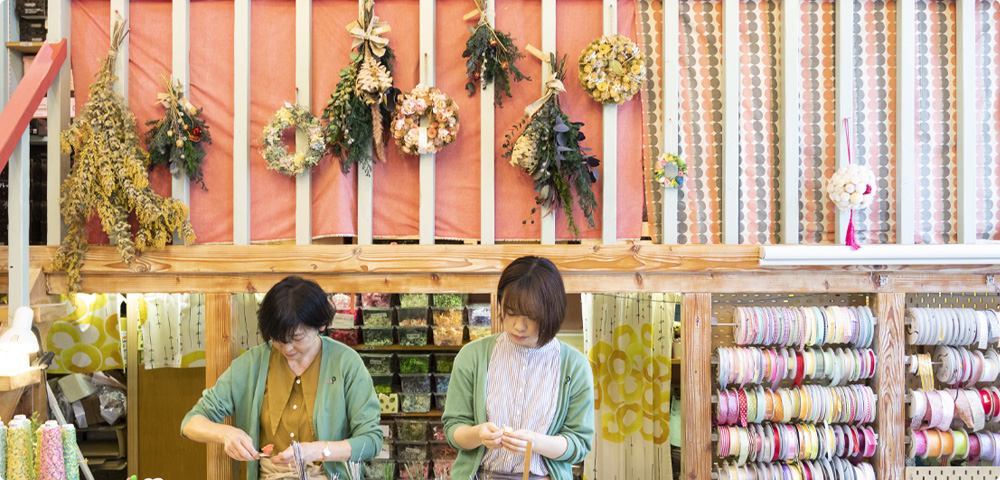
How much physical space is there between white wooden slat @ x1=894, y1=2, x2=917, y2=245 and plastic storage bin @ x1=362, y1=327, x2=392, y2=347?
2.79 meters

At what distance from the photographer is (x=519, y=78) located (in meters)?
3.30

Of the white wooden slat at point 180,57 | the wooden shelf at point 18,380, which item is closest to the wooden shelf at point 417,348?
the white wooden slat at point 180,57

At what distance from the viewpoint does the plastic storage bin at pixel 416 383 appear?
4266 mm

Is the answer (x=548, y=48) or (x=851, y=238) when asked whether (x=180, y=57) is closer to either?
(x=548, y=48)

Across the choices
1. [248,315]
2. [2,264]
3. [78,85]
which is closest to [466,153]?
[248,315]

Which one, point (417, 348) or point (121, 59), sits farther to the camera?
point (417, 348)

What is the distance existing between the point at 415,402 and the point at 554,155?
6.20 feet

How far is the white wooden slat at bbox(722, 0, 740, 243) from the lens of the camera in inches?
131

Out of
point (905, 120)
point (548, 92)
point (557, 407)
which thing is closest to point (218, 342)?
point (557, 407)

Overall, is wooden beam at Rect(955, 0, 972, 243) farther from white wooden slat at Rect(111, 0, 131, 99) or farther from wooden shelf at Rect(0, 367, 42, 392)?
wooden shelf at Rect(0, 367, 42, 392)

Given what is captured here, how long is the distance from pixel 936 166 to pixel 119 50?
392 cm

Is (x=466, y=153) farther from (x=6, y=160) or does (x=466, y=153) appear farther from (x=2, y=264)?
(x=2, y=264)

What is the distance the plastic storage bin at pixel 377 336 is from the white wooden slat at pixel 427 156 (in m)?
1.15

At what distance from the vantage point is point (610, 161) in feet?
10.9
